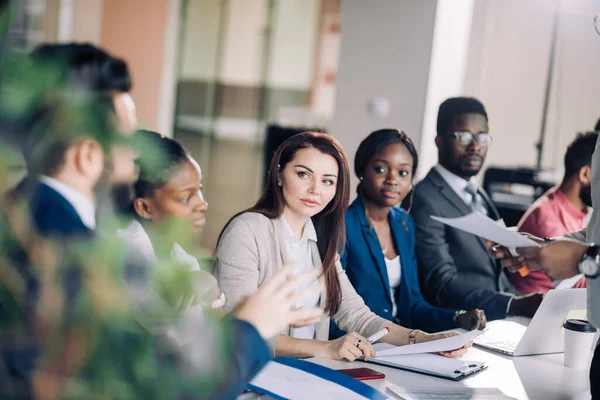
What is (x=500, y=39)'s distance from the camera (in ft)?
19.0

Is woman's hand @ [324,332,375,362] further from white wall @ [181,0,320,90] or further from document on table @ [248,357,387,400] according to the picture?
white wall @ [181,0,320,90]

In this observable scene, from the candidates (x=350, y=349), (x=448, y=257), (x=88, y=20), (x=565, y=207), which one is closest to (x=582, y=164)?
(x=565, y=207)

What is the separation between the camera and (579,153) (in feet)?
10.3

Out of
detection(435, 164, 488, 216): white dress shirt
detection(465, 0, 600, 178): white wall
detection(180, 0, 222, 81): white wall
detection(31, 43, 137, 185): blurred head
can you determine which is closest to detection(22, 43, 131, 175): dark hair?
detection(31, 43, 137, 185): blurred head

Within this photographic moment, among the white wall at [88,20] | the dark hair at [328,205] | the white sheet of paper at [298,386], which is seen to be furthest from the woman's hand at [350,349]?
the white wall at [88,20]

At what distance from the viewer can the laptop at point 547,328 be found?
6.63 ft

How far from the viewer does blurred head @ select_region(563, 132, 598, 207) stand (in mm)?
3107

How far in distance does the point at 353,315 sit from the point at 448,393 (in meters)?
0.66

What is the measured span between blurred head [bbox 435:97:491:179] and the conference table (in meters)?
1.13

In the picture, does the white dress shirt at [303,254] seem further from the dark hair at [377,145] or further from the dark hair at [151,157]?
the dark hair at [151,157]

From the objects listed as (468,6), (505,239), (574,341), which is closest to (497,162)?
(468,6)

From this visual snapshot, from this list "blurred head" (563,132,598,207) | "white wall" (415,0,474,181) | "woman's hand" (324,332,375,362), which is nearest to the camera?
"woman's hand" (324,332,375,362)

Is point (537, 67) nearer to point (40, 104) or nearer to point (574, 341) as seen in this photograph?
point (574, 341)

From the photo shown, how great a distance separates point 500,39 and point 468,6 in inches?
58.3
